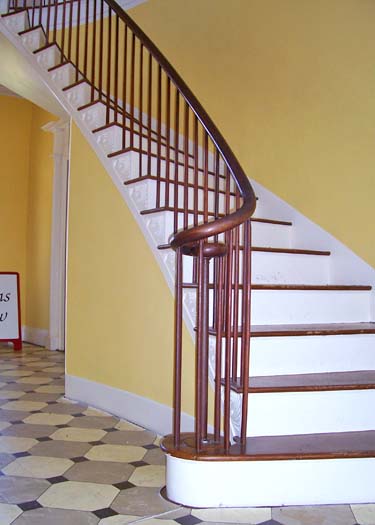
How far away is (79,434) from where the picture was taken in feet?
9.30

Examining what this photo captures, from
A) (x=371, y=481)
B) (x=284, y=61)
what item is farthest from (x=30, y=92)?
(x=371, y=481)

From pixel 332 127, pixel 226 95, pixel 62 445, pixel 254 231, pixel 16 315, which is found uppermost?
pixel 226 95

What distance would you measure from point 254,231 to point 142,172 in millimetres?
782

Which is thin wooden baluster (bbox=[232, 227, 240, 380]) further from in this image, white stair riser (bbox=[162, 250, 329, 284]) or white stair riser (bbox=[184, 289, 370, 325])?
white stair riser (bbox=[162, 250, 329, 284])

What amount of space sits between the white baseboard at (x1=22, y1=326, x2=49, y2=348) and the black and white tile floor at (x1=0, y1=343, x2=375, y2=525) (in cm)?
254

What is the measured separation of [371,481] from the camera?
1.94 m

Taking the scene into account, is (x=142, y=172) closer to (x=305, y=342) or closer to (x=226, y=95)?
(x=226, y=95)

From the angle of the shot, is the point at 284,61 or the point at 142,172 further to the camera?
the point at 284,61

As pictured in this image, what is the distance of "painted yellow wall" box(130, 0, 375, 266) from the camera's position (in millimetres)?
3047

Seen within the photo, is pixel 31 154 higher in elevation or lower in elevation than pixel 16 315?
higher

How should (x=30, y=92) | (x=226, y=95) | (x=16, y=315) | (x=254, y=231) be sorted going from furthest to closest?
(x=16, y=315)
(x=30, y=92)
(x=226, y=95)
(x=254, y=231)

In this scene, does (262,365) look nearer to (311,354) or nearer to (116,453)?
(311,354)

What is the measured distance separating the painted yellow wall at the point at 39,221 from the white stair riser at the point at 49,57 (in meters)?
2.29

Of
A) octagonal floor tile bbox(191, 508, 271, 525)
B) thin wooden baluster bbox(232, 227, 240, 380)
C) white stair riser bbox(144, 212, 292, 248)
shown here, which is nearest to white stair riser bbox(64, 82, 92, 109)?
white stair riser bbox(144, 212, 292, 248)
